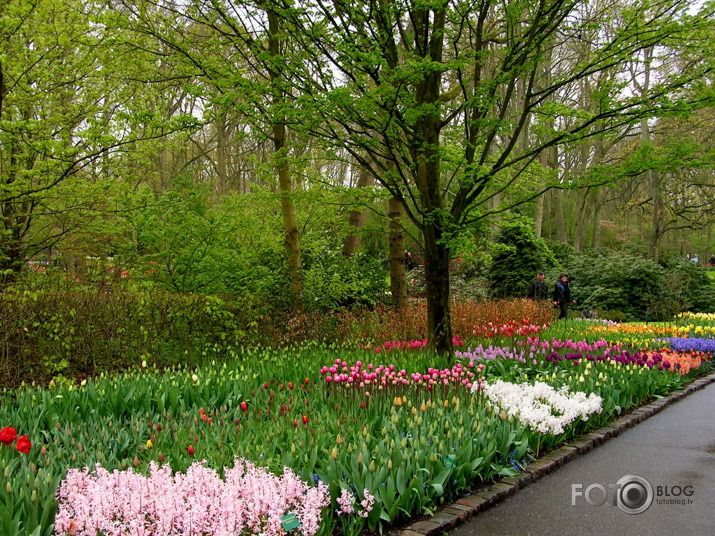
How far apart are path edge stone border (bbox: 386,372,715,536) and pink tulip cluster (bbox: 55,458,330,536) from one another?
686mm

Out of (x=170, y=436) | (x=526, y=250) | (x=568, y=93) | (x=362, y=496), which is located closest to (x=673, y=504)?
(x=362, y=496)

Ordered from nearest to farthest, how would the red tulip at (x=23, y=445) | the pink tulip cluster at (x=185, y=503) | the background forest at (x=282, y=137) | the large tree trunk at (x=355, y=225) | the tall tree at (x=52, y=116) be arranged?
the pink tulip cluster at (x=185, y=503) → the red tulip at (x=23, y=445) → the background forest at (x=282, y=137) → the tall tree at (x=52, y=116) → the large tree trunk at (x=355, y=225)

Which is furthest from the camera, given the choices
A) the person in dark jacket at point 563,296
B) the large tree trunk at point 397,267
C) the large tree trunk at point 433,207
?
the person in dark jacket at point 563,296

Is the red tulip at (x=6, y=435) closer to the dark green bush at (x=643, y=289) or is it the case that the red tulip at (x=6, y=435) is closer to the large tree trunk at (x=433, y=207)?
the large tree trunk at (x=433, y=207)

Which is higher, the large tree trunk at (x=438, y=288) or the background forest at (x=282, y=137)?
the background forest at (x=282, y=137)

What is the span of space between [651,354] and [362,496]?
672cm

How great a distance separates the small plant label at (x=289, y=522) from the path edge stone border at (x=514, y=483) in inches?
26.8

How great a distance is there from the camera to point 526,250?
744 inches

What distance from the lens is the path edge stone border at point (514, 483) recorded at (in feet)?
11.1

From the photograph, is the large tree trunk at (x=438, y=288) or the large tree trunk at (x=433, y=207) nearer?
the large tree trunk at (x=433, y=207)

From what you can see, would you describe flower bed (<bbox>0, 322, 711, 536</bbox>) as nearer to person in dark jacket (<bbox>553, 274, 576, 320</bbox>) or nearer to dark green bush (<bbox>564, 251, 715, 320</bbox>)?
person in dark jacket (<bbox>553, 274, 576, 320</bbox>)

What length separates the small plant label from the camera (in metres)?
2.84

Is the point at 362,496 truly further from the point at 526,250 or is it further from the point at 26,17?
the point at 526,250

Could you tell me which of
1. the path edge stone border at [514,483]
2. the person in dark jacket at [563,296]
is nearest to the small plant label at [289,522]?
the path edge stone border at [514,483]
